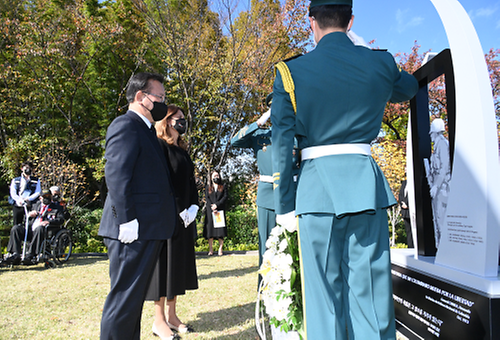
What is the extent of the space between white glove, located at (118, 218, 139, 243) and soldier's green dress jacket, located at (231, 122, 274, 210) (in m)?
1.54

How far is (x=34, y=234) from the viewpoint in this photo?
701 cm

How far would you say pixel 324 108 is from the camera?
175cm

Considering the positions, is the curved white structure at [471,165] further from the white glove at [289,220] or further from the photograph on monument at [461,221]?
the white glove at [289,220]

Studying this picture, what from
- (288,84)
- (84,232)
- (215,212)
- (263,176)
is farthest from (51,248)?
(288,84)

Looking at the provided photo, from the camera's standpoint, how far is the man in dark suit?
6.68 feet

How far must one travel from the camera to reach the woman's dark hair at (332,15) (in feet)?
5.98

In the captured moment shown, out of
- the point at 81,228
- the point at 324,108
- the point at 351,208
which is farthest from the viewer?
the point at 81,228

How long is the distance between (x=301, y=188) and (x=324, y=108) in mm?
431

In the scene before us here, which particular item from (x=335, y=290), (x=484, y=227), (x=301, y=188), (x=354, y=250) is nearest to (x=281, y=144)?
(x=301, y=188)

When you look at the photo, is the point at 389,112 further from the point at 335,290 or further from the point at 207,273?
the point at 335,290

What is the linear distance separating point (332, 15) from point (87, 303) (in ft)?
14.1

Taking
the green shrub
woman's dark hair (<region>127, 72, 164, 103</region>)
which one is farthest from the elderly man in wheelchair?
woman's dark hair (<region>127, 72, 164, 103</region>)

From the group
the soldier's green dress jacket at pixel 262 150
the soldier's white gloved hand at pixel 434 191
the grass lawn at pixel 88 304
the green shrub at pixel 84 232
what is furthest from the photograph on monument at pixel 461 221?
the green shrub at pixel 84 232

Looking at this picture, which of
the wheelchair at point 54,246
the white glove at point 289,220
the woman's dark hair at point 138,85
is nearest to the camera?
the white glove at point 289,220
